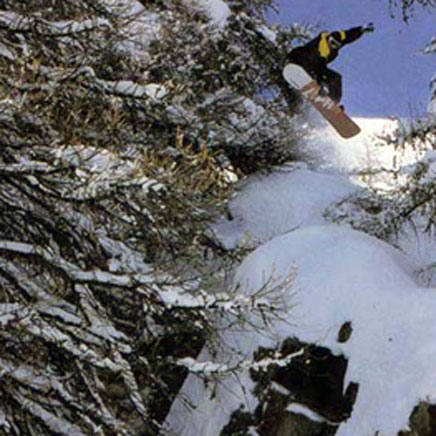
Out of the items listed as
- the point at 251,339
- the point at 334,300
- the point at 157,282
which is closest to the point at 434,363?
the point at 334,300

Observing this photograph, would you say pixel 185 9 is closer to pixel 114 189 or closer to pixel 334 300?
pixel 334 300

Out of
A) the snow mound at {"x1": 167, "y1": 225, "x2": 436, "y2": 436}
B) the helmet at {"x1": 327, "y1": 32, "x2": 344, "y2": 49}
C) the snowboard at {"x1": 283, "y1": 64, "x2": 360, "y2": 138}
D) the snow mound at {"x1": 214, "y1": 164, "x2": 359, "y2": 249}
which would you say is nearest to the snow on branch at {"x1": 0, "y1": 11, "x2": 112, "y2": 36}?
the snow mound at {"x1": 167, "y1": 225, "x2": 436, "y2": 436}

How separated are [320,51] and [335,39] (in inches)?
15.9

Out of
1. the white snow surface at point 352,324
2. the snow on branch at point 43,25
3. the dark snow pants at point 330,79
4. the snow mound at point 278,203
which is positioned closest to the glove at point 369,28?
the dark snow pants at point 330,79

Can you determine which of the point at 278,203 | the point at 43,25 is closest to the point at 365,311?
the point at 43,25

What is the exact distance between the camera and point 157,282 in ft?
22.7

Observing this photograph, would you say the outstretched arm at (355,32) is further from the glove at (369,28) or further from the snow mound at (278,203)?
the snow mound at (278,203)

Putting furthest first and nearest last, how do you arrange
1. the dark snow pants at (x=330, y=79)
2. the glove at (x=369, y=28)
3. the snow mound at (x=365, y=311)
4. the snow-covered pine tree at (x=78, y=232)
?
the dark snow pants at (x=330, y=79), the glove at (x=369, y=28), the snow mound at (x=365, y=311), the snow-covered pine tree at (x=78, y=232)

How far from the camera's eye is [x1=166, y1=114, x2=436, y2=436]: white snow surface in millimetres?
8109

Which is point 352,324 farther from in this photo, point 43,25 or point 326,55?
point 326,55

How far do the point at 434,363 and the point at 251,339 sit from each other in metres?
2.65

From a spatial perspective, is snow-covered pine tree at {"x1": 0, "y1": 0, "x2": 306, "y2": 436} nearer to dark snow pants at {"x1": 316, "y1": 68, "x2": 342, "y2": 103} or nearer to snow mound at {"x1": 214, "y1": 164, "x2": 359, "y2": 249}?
snow mound at {"x1": 214, "y1": 164, "x2": 359, "y2": 249}

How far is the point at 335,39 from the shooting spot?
14055 mm

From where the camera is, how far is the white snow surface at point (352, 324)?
8.11 meters
